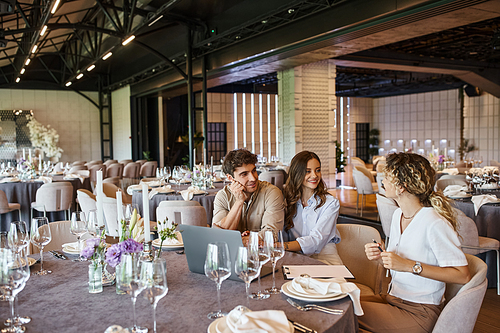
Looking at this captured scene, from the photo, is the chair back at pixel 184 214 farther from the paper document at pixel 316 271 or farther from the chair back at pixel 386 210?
the chair back at pixel 386 210

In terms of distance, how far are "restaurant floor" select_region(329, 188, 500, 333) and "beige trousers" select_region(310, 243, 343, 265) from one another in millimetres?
1483

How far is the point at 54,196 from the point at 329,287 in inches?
234

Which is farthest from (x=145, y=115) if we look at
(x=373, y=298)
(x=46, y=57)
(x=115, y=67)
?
(x=373, y=298)

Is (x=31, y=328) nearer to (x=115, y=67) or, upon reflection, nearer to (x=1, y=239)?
(x=1, y=239)

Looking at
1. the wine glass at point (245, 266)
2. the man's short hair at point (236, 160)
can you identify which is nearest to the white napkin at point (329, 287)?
the wine glass at point (245, 266)

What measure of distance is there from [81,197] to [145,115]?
1286 centimetres

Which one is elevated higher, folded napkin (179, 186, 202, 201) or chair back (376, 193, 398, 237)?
folded napkin (179, 186, 202, 201)

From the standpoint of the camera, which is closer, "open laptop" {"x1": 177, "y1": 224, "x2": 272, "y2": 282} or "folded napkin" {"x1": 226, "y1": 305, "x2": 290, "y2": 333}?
"folded napkin" {"x1": 226, "y1": 305, "x2": 290, "y2": 333}

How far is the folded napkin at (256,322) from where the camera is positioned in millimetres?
1367

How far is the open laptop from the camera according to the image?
1.87 m

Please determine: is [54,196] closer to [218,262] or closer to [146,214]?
[146,214]

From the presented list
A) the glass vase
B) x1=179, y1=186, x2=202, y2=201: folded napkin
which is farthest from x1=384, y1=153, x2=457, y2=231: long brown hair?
x1=179, y1=186, x2=202, y2=201: folded napkin

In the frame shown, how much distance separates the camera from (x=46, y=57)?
17.8 m

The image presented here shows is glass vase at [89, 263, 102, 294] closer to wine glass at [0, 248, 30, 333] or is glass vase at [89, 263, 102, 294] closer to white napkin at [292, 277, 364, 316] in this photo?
wine glass at [0, 248, 30, 333]
